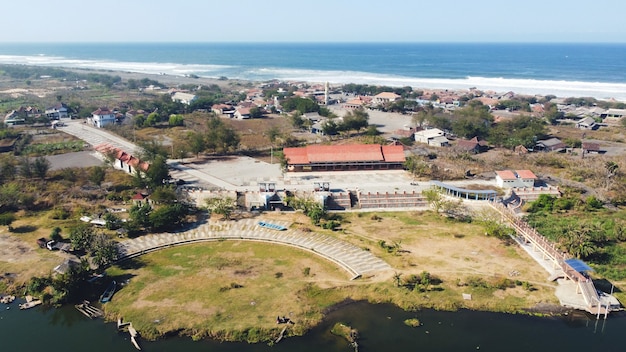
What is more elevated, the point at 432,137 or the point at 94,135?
the point at 432,137

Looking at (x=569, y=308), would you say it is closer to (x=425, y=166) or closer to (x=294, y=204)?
(x=294, y=204)

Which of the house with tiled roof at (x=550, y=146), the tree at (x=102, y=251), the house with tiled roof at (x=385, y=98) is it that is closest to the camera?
the tree at (x=102, y=251)

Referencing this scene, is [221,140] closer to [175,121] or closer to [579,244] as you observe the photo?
[175,121]

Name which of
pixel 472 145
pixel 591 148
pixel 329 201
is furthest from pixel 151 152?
pixel 591 148

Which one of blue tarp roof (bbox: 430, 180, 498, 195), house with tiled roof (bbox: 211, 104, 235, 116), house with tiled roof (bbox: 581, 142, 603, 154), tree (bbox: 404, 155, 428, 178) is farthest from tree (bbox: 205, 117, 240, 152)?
house with tiled roof (bbox: 581, 142, 603, 154)

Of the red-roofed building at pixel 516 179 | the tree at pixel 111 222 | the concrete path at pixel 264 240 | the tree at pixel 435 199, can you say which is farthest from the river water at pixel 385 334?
the red-roofed building at pixel 516 179

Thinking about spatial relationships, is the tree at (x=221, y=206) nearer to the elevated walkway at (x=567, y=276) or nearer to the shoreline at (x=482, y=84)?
the elevated walkway at (x=567, y=276)

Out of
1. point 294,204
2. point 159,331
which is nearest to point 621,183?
point 294,204
